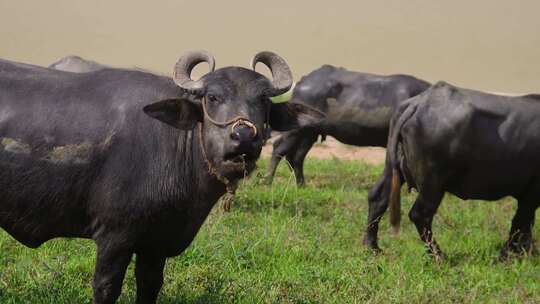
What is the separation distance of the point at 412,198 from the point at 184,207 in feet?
16.7

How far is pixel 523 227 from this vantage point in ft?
20.0

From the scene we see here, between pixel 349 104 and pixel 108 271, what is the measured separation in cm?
581

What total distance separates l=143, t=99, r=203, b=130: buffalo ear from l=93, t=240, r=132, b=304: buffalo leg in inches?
26.2

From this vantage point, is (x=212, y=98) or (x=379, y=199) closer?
(x=212, y=98)

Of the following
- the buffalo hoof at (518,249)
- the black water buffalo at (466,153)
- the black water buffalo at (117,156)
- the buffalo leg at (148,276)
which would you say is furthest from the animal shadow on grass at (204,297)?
the buffalo hoof at (518,249)

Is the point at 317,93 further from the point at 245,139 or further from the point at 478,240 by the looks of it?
the point at 245,139

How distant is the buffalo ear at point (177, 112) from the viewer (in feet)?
11.4

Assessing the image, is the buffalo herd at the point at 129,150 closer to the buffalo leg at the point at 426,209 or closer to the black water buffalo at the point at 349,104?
the buffalo leg at the point at 426,209

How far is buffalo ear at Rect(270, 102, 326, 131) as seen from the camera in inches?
149

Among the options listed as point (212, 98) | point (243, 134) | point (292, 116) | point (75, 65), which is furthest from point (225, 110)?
point (75, 65)

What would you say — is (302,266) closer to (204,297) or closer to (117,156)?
(204,297)

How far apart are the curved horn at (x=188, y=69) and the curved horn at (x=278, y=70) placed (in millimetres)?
259

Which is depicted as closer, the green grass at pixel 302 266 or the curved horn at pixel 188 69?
the curved horn at pixel 188 69

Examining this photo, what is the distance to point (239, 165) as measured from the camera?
3.37 meters
